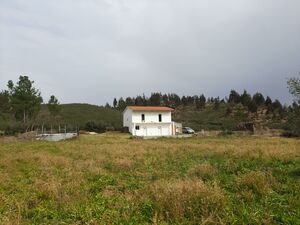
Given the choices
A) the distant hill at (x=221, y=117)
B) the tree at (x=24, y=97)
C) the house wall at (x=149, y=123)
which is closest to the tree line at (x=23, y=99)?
the tree at (x=24, y=97)

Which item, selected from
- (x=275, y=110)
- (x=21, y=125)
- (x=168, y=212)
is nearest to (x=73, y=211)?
Answer: (x=168, y=212)

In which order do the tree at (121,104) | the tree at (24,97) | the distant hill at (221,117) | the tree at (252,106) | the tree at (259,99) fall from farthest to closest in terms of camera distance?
1. the tree at (121,104)
2. the tree at (259,99)
3. the tree at (252,106)
4. the distant hill at (221,117)
5. the tree at (24,97)

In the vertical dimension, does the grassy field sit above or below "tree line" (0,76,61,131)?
below

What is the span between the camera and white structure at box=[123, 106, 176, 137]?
194 ft

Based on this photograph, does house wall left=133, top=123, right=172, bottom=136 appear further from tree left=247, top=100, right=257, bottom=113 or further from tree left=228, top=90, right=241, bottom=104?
tree left=228, top=90, right=241, bottom=104

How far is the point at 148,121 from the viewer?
6031 centimetres

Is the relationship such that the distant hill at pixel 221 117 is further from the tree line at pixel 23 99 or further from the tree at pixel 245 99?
the tree line at pixel 23 99

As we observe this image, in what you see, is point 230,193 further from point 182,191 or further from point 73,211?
point 73,211

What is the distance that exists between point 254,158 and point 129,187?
281 inches

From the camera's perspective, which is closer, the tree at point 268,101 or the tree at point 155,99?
the tree at point 268,101

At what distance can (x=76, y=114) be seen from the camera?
313ft

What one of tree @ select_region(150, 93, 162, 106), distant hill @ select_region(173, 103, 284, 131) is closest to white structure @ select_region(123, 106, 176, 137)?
distant hill @ select_region(173, 103, 284, 131)

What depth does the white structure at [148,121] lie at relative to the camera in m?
59.1

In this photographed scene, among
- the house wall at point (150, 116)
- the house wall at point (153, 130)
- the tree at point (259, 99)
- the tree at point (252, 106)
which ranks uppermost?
the tree at point (259, 99)
